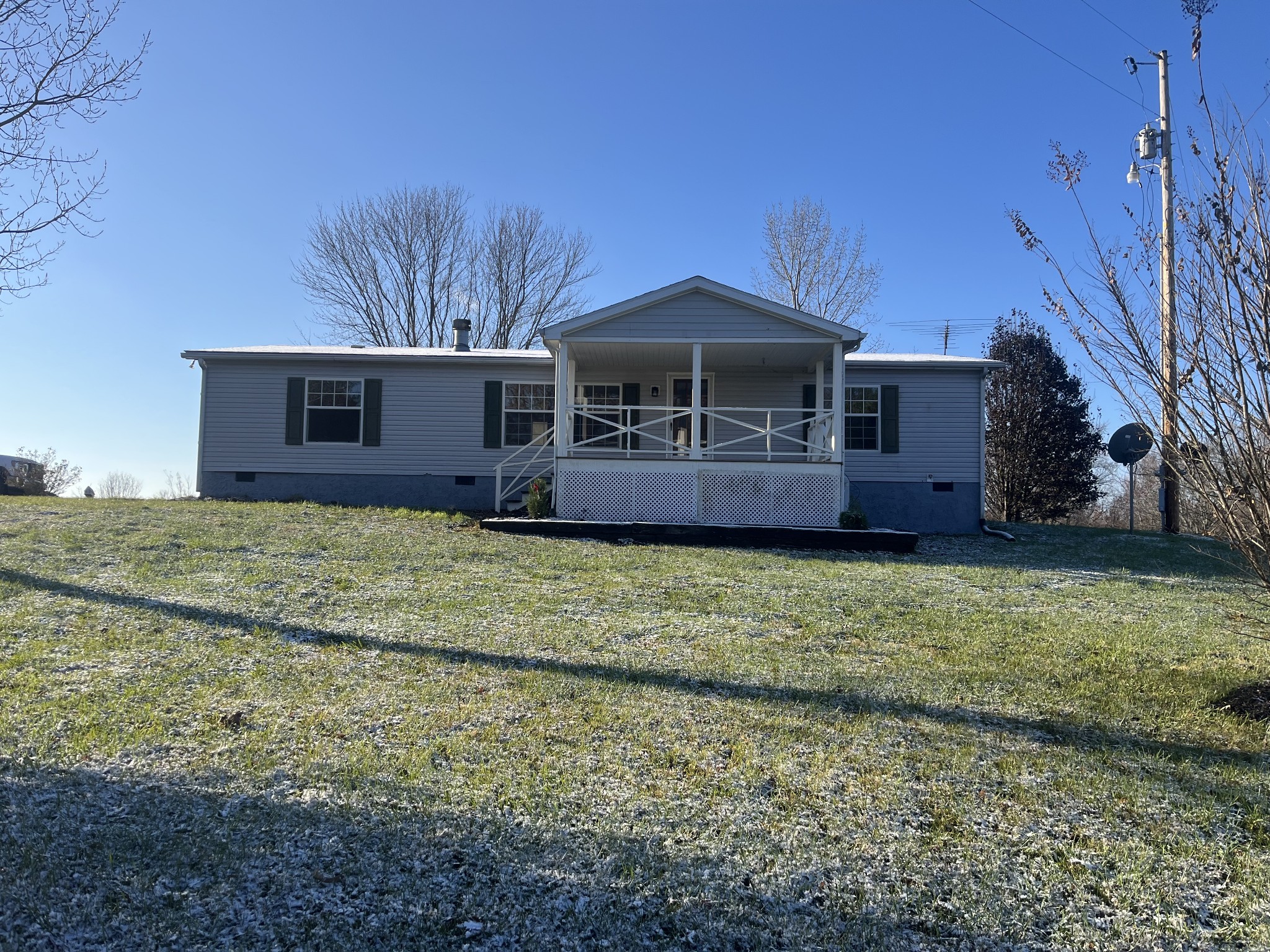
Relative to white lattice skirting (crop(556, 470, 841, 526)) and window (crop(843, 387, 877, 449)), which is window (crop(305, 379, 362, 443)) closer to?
white lattice skirting (crop(556, 470, 841, 526))

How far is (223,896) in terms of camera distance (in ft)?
8.59

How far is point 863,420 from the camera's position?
14.1 metres

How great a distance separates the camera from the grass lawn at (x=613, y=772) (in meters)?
2.59

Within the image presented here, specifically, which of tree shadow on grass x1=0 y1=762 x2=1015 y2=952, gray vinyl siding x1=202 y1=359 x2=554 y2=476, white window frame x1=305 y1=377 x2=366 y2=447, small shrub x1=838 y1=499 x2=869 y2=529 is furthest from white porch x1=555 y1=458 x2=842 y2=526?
tree shadow on grass x1=0 y1=762 x2=1015 y2=952

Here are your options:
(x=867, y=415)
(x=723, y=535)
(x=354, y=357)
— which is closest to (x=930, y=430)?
(x=867, y=415)

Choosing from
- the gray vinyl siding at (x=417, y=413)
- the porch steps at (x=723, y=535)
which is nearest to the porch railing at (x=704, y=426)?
the gray vinyl siding at (x=417, y=413)

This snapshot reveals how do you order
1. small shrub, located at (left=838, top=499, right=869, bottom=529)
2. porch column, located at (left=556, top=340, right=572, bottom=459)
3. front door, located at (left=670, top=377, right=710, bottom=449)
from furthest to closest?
front door, located at (left=670, top=377, right=710, bottom=449) → porch column, located at (left=556, top=340, right=572, bottom=459) → small shrub, located at (left=838, top=499, right=869, bottom=529)

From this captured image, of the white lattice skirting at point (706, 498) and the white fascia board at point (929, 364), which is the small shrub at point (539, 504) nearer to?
the white lattice skirting at point (706, 498)

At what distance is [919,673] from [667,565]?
399cm

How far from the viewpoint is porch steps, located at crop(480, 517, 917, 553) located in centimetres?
1055

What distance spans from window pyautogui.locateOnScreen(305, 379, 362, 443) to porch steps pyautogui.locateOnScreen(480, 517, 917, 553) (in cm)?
452

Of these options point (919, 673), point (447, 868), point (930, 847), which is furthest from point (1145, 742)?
point (447, 868)

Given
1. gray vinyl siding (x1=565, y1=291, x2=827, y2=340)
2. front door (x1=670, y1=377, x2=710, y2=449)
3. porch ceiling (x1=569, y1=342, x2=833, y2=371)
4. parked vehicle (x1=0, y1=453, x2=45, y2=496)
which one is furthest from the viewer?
parked vehicle (x1=0, y1=453, x2=45, y2=496)

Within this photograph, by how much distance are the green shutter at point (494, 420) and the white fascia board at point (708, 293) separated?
279 cm
